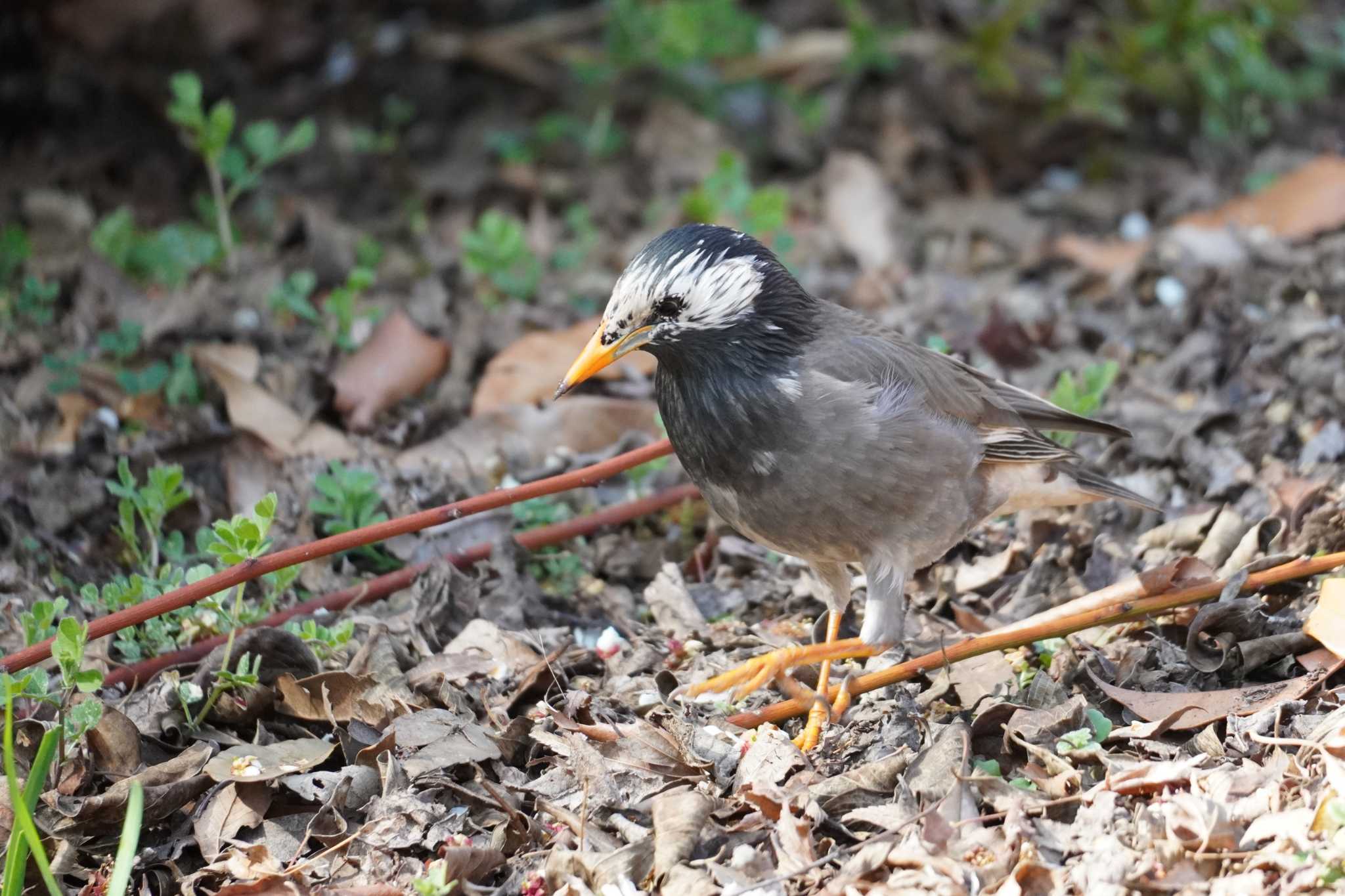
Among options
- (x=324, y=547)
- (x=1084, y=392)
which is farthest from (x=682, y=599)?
Answer: (x=1084, y=392)

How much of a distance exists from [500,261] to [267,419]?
158cm

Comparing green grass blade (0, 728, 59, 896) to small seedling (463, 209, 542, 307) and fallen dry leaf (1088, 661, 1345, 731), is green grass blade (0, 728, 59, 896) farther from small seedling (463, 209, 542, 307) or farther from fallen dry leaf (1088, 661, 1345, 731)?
small seedling (463, 209, 542, 307)

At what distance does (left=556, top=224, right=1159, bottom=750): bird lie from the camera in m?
4.62

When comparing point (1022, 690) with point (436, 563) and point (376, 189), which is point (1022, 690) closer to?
point (436, 563)

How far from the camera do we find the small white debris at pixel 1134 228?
8.02 meters

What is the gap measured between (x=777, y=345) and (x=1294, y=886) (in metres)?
2.22

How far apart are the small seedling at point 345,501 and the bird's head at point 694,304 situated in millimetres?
1011

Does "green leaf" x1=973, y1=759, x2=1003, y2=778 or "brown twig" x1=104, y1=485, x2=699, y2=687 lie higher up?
"brown twig" x1=104, y1=485, x2=699, y2=687

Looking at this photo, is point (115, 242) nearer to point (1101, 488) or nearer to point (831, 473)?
point (831, 473)

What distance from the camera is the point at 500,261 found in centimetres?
712

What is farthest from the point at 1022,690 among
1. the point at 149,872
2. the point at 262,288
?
the point at 262,288

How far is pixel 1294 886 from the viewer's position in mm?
3459

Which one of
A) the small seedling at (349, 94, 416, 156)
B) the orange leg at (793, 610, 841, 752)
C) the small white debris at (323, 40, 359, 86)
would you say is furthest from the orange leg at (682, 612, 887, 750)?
the small white debris at (323, 40, 359, 86)

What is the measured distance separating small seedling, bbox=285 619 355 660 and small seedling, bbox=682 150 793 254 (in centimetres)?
315
